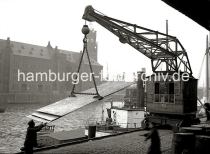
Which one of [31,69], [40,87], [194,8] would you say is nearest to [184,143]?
[194,8]

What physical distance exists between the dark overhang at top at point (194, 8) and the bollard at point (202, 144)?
4195mm

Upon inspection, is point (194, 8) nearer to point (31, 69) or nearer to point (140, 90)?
point (140, 90)

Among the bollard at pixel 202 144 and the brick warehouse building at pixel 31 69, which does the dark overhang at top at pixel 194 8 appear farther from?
the brick warehouse building at pixel 31 69

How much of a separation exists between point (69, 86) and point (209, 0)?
3498 inches

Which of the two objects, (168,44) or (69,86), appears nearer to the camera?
(168,44)

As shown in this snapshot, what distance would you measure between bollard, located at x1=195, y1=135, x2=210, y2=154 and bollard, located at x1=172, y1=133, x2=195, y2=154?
177 millimetres

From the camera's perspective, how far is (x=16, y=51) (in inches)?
3236

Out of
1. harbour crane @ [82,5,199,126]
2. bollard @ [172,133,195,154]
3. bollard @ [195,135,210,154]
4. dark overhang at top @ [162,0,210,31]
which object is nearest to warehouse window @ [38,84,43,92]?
harbour crane @ [82,5,199,126]

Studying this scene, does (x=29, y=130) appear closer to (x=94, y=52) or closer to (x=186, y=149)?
(x=186, y=149)

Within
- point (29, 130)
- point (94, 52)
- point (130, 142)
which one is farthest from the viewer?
point (94, 52)

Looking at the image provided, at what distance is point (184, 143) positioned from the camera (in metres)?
8.60

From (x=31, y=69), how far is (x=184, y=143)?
80.5 metres

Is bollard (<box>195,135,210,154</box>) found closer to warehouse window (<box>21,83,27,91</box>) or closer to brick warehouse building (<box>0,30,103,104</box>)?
brick warehouse building (<box>0,30,103,104</box>)

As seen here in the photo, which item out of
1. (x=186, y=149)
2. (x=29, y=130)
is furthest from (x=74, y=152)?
(x=186, y=149)
